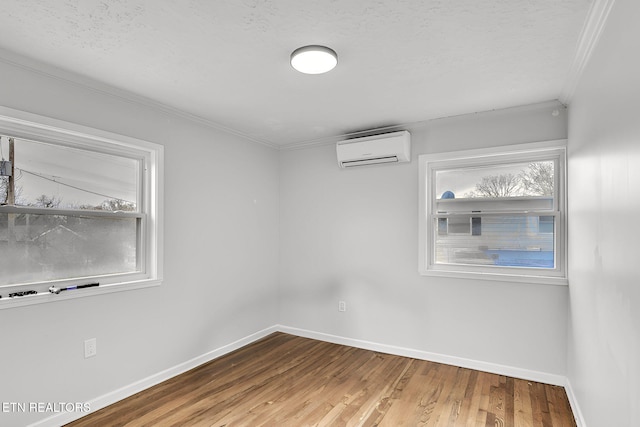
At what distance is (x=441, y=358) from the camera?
3.51 m

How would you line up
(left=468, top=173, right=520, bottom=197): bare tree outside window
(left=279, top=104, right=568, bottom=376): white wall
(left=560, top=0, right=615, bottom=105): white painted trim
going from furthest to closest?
(left=468, top=173, right=520, bottom=197): bare tree outside window, (left=279, top=104, right=568, bottom=376): white wall, (left=560, top=0, right=615, bottom=105): white painted trim

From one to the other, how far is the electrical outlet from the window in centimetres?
302

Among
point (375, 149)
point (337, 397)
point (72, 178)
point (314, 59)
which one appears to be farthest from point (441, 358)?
point (72, 178)

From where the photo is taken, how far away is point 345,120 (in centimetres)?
361

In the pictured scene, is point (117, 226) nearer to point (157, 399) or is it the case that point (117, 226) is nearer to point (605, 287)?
point (157, 399)

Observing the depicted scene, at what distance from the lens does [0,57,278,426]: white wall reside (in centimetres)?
229

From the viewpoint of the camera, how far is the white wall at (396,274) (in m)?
3.14

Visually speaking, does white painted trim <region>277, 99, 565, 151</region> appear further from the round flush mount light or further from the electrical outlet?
the electrical outlet

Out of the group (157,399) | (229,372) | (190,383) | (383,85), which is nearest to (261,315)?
Answer: (229,372)

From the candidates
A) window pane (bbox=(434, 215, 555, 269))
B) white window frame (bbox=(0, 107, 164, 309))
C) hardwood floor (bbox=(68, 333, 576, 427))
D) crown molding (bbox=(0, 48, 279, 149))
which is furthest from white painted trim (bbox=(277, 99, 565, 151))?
hardwood floor (bbox=(68, 333, 576, 427))

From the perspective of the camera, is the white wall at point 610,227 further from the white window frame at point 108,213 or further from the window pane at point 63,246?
the window pane at point 63,246

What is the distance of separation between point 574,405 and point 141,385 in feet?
11.3

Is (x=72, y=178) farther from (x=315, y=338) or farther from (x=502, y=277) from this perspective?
(x=502, y=277)

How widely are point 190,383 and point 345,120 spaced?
294cm
